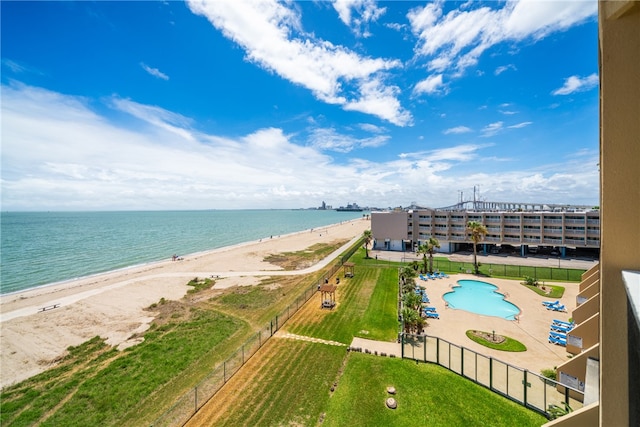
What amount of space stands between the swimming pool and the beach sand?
23190 mm

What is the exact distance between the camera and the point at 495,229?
2381 inches

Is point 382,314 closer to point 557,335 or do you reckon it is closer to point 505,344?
point 505,344

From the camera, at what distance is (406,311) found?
21.7 meters

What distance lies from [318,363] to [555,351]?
1835 centimetres

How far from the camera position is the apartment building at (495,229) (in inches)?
2117

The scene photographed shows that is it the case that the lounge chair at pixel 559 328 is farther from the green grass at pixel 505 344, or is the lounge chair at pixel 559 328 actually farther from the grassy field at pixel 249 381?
the grassy field at pixel 249 381

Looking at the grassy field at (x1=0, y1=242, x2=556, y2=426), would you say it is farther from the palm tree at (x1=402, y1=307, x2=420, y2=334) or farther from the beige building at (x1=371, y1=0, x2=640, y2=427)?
the beige building at (x1=371, y1=0, x2=640, y2=427)

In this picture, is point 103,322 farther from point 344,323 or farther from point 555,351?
point 555,351

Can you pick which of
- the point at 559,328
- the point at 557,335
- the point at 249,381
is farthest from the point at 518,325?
the point at 249,381

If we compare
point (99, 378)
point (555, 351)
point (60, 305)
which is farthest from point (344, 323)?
point (60, 305)

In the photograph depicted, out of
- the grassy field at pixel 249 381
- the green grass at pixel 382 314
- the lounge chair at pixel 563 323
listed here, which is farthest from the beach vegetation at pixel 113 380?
Result: the lounge chair at pixel 563 323

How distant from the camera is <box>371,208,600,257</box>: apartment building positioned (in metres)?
53.8

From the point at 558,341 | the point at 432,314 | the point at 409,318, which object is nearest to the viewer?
the point at 558,341

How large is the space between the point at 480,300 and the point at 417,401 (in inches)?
912
